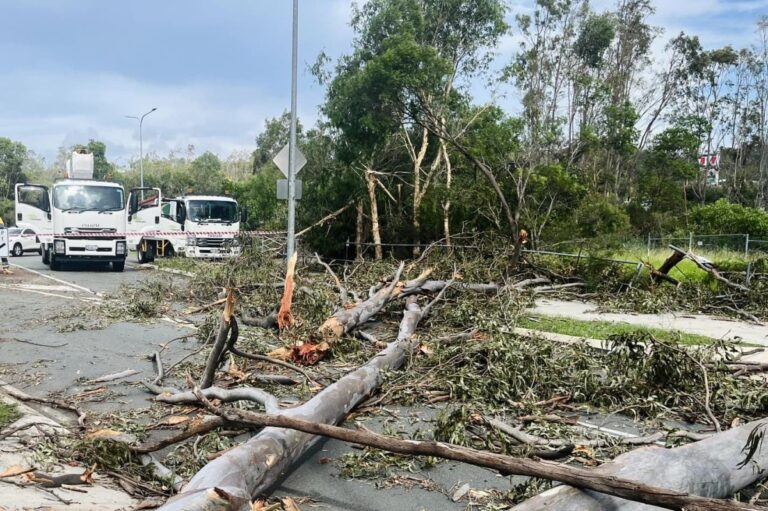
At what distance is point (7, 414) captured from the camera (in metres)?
5.58

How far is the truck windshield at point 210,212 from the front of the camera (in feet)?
79.8

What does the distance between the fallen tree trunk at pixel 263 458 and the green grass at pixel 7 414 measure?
8.05ft

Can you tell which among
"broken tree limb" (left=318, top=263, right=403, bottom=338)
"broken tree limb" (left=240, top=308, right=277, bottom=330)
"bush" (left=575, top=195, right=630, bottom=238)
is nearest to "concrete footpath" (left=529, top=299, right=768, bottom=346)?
"broken tree limb" (left=318, top=263, right=403, bottom=338)

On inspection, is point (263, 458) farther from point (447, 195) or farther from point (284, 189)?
point (447, 195)

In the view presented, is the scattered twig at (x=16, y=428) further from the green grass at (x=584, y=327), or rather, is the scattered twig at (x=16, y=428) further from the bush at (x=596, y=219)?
the bush at (x=596, y=219)

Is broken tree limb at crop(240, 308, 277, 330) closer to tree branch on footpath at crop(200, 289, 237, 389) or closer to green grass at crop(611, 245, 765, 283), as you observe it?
tree branch on footpath at crop(200, 289, 237, 389)

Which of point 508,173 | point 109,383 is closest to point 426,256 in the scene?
point 508,173

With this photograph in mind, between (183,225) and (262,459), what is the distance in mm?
21920

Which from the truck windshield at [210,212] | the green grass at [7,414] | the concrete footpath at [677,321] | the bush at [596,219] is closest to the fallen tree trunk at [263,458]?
the green grass at [7,414]

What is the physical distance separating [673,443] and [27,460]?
4684 mm

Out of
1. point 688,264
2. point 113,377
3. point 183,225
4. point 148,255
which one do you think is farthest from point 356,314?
point 148,255

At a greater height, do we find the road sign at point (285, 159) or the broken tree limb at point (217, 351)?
the road sign at point (285, 159)

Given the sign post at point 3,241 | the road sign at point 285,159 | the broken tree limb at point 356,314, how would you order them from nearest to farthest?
the broken tree limb at point 356,314 → the road sign at point 285,159 → the sign post at point 3,241

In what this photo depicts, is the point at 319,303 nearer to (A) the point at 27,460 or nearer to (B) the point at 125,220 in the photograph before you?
(A) the point at 27,460
